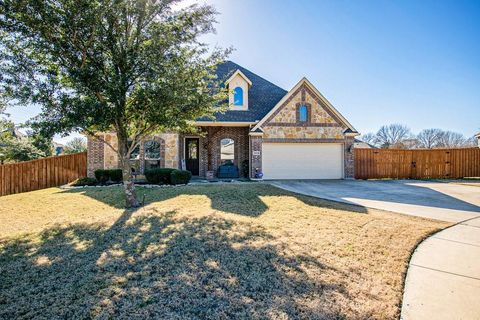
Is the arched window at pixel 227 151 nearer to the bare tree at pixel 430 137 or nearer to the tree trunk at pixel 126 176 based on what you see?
the tree trunk at pixel 126 176

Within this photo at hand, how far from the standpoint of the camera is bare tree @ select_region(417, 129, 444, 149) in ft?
160

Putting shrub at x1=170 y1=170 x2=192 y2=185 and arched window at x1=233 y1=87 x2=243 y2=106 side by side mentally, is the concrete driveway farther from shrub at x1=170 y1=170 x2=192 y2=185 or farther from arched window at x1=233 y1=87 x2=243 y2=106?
arched window at x1=233 y1=87 x2=243 y2=106

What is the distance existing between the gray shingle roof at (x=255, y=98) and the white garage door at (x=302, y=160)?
2.33m

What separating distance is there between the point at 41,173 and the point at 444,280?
1689cm

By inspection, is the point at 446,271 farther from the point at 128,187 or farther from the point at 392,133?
the point at 392,133

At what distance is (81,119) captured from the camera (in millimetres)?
6551

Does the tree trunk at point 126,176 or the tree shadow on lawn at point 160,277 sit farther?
the tree trunk at point 126,176

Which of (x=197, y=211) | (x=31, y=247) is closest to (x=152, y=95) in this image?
(x=197, y=211)

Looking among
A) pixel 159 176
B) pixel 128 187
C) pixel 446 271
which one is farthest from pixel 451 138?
pixel 128 187

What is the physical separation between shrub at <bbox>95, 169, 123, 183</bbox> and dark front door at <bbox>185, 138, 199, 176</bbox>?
14.6 feet

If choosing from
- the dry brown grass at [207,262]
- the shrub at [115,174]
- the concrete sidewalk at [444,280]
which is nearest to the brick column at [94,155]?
the shrub at [115,174]

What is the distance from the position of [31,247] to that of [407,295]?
648 centimetres

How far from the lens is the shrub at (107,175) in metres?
13.2

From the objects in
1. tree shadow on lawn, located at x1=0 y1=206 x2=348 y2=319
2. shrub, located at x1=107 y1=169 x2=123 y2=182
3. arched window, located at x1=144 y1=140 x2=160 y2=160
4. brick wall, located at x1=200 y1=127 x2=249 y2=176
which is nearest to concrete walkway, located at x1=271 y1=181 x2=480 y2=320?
tree shadow on lawn, located at x1=0 y1=206 x2=348 y2=319
